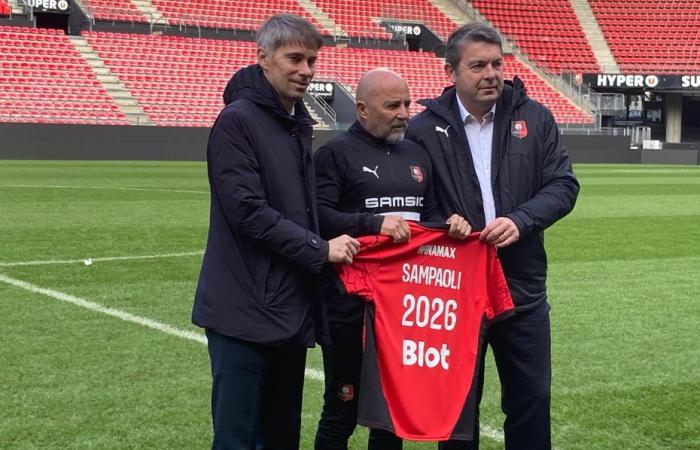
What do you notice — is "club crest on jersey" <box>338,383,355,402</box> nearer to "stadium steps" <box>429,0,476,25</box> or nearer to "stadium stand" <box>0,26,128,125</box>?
"stadium stand" <box>0,26,128,125</box>

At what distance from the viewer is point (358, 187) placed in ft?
12.4

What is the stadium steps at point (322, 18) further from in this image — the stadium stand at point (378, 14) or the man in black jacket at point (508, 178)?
the man in black jacket at point (508, 178)

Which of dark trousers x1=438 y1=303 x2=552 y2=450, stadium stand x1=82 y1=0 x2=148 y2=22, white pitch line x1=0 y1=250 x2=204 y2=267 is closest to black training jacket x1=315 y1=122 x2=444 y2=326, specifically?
dark trousers x1=438 y1=303 x2=552 y2=450

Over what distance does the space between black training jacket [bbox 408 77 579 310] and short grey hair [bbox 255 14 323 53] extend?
30.5 inches

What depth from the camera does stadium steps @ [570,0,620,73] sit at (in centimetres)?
4575

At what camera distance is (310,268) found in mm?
3277

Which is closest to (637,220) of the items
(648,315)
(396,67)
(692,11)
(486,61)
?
(648,315)

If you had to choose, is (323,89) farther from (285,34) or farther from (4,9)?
(285,34)

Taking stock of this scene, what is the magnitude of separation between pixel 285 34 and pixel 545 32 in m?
45.3

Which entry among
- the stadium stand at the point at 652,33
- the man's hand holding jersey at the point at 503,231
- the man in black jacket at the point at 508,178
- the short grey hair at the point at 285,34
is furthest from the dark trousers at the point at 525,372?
the stadium stand at the point at 652,33

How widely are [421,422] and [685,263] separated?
7.44 meters

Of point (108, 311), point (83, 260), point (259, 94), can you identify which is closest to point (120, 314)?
point (108, 311)

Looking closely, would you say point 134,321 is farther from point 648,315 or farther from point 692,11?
point 692,11

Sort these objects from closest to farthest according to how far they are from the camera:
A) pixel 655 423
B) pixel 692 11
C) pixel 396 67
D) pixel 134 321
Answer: pixel 655 423 < pixel 134 321 < pixel 396 67 < pixel 692 11
